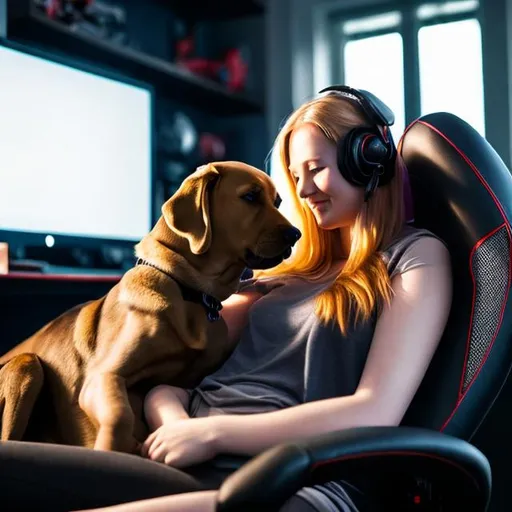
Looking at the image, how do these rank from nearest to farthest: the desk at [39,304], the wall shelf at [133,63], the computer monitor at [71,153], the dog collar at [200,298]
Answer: the dog collar at [200,298] < the desk at [39,304] < the computer monitor at [71,153] < the wall shelf at [133,63]

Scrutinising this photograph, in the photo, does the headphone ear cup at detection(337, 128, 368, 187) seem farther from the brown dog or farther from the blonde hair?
the brown dog

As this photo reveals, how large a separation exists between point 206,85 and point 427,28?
1.19 metres

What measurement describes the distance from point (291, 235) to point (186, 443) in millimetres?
516

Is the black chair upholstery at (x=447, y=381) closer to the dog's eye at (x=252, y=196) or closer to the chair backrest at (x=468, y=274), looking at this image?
the chair backrest at (x=468, y=274)

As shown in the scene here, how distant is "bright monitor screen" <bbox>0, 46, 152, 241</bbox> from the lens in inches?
76.5

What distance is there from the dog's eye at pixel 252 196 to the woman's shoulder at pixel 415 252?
1.13 ft

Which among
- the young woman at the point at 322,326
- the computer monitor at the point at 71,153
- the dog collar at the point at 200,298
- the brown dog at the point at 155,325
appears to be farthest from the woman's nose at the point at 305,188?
the computer monitor at the point at 71,153

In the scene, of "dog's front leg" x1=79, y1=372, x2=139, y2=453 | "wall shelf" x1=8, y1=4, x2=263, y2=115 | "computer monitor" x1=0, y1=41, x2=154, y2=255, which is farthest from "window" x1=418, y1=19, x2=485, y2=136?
"dog's front leg" x1=79, y1=372, x2=139, y2=453

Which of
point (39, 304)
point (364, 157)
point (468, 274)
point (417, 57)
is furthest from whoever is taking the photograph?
point (417, 57)

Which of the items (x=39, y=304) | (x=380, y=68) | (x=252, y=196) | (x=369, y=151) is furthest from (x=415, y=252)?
(x=380, y=68)

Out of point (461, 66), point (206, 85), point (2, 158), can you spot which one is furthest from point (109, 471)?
point (461, 66)

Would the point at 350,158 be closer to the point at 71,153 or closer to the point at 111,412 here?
the point at 111,412

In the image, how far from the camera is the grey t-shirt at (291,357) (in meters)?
1.13

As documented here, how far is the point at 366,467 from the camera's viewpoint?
778 mm
